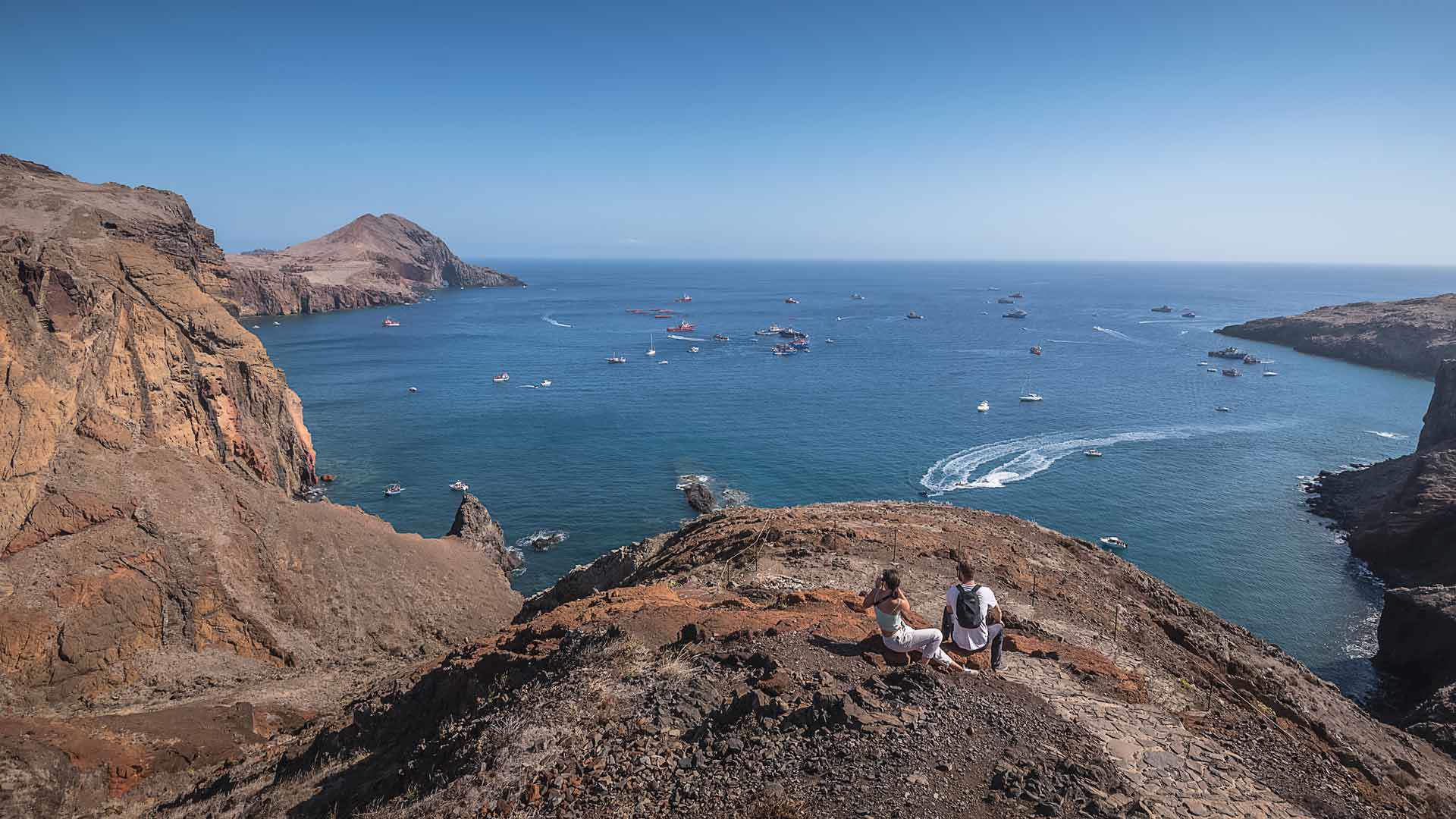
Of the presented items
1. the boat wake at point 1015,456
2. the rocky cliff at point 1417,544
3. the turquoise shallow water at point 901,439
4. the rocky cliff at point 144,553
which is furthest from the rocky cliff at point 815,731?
the boat wake at point 1015,456

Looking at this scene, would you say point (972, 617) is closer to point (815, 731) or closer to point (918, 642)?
point (918, 642)

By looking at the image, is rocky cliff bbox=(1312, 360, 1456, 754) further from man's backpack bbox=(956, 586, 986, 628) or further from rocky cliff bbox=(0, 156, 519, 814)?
rocky cliff bbox=(0, 156, 519, 814)

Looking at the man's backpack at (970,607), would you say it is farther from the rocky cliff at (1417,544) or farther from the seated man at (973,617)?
the rocky cliff at (1417,544)

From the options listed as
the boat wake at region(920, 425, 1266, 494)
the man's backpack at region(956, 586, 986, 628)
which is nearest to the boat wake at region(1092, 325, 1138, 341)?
the boat wake at region(920, 425, 1266, 494)

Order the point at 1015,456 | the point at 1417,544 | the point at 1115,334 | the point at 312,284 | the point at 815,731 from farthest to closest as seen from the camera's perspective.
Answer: the point at 312,284 < the point at 1115,334 < the point at 1015,456 < the point at 1417,544 < the point at 815,731

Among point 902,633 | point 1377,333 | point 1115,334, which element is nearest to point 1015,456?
point 902,633

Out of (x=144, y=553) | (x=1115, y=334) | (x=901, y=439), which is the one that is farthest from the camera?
(x=1115, y=334)
